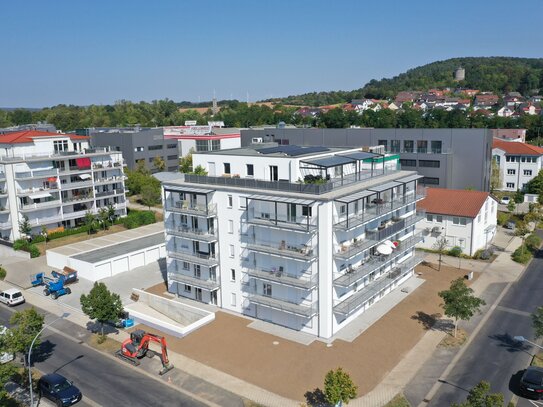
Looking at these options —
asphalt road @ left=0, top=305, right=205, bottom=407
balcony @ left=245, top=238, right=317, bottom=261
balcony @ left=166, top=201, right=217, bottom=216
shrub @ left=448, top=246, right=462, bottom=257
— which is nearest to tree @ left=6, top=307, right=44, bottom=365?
asphalt road @ left=0, top=305, right=205, bottom=407

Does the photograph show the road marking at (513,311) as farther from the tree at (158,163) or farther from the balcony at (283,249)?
the tree at (158,163)

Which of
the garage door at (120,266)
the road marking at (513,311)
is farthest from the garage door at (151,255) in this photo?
the road marking at (513,311)

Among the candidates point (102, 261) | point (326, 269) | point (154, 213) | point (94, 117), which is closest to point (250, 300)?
point (326, 269)

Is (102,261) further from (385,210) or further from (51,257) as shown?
(385,210)

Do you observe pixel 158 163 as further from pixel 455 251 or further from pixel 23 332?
pixel 23 332

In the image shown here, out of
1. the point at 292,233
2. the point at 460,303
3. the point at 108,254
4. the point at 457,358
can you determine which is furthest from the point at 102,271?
the point at 457,358

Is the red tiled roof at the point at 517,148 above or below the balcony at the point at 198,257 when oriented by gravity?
above
